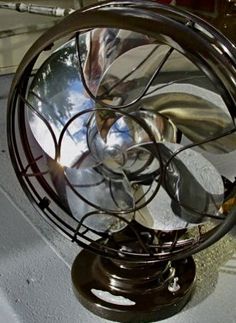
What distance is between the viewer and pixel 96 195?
792 millimetres

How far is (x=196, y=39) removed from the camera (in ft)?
1.75

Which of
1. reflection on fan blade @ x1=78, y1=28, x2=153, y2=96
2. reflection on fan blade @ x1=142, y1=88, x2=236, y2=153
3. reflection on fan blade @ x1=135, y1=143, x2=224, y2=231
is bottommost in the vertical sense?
reflection on fan blade @ x1=135, y1=143, x2=224, y2=231

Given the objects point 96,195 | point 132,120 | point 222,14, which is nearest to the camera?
point 132,120

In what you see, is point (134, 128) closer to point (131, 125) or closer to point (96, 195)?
point (131, 125)

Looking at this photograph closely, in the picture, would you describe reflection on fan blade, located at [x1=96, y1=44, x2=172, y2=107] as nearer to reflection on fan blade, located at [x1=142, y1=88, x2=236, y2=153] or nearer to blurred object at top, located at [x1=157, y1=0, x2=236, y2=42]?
reflection on fan blade, located at [x1=142, y1=88, x2=236, y2=153]

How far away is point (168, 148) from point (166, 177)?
2.3 inches

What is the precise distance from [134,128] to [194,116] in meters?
0.09

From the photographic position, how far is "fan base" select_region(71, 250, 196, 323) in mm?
844

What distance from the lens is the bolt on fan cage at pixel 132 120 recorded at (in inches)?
21.6

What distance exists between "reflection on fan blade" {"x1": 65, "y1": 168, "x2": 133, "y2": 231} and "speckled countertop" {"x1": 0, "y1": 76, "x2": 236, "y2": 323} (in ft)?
0.61

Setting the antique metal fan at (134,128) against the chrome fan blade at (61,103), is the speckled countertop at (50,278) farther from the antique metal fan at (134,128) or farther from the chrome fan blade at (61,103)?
the chrome fan blade at (61,103)


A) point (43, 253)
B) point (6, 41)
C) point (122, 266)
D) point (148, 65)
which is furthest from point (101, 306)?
point (6, 41)

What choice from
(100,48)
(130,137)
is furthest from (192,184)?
(100,48)

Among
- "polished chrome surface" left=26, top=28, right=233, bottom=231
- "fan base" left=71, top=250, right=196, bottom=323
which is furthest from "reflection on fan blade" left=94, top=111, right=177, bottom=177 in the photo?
"fan base" left=71, top=250, right=196, bottom=323
